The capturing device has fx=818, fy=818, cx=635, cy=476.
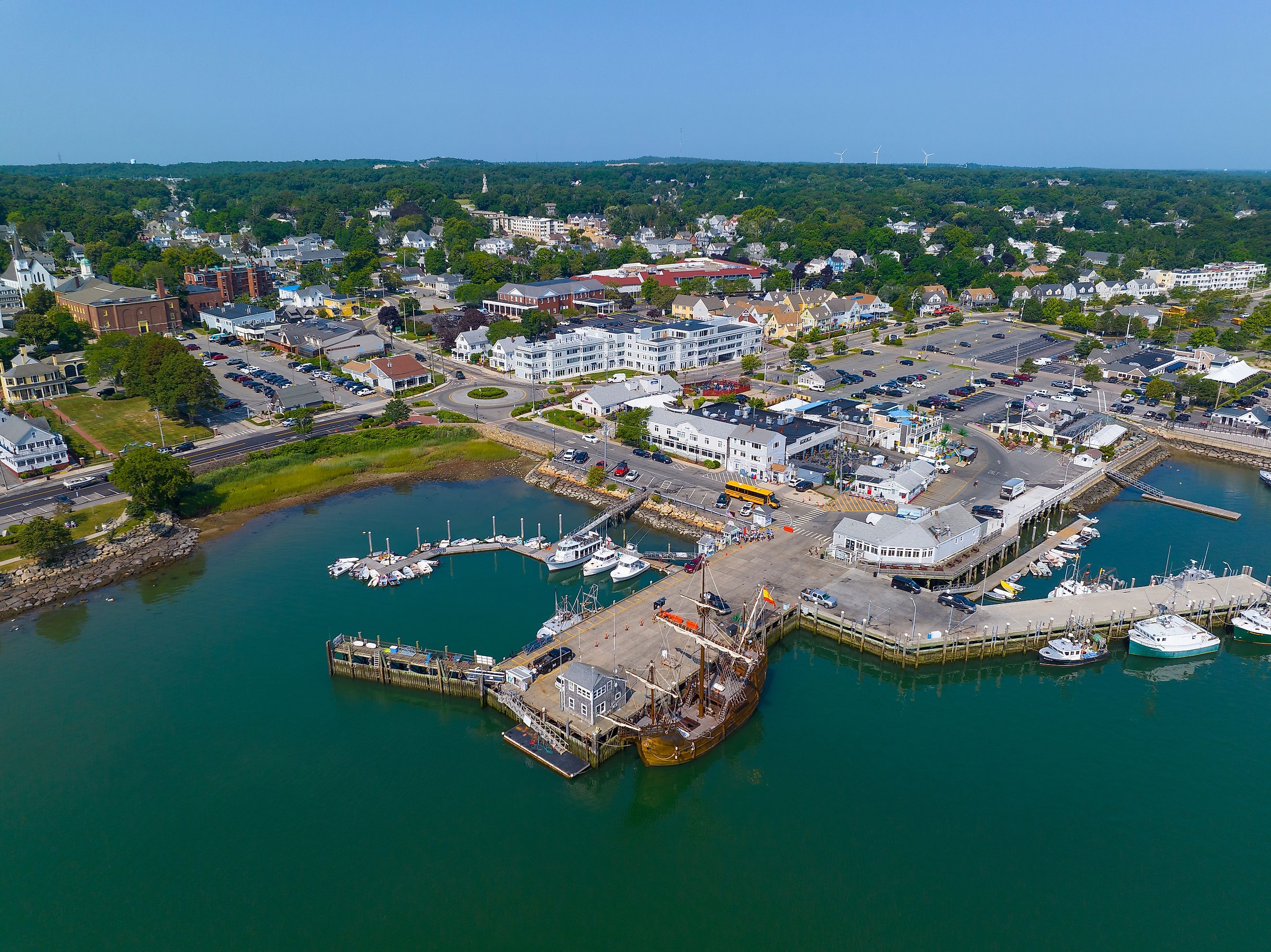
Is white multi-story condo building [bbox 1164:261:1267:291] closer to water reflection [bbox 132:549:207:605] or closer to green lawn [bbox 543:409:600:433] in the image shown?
green lawn [bbox 543:409:600:433]

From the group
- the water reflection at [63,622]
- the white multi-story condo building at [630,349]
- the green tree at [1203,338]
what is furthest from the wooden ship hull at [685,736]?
the green tree at [1203,338]

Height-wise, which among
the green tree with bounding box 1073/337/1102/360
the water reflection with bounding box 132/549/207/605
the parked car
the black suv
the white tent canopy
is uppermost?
the green tree with bounding box 1073/337/1102/360

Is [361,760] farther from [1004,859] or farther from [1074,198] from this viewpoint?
[1074,198]

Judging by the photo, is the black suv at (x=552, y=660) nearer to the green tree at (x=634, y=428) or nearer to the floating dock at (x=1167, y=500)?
the green tree at (x=634, y=428)

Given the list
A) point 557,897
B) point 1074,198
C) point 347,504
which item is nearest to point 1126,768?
point 557,897

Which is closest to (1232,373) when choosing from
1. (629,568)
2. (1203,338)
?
(1203,338)

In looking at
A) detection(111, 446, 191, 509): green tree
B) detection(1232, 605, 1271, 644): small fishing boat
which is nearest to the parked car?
detection(1232, 605, 1271, 644): small fishing boat
